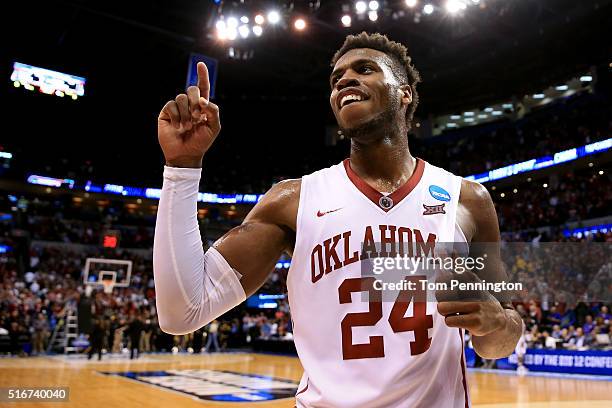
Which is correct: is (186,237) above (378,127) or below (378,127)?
below

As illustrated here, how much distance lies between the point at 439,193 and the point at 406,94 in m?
0.54

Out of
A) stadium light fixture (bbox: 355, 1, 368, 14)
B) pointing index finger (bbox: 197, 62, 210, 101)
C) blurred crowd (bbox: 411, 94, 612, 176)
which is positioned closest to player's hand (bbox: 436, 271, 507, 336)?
pointing index finger (bbox: 197, 62, 210, 101)

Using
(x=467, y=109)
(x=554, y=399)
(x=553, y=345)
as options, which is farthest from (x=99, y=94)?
(x=554, y=399)

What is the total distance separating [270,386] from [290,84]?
20061 millimetres

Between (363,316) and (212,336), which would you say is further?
(212,336)

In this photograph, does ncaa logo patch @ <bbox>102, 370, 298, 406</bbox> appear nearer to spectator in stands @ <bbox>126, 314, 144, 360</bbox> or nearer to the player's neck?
spectator in stands @ <bbox>126, 314, 144, 360</bbox>

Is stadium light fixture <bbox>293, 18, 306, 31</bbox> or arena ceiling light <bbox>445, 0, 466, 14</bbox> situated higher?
stadium light fixture <bbox>293, 18, 306, 31</bbox>

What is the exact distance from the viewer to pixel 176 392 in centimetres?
908

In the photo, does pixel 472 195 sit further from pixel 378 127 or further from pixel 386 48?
pixel 386 48

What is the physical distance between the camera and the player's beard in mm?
2162

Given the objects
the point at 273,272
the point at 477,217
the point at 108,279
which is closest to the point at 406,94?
the point at 477,217

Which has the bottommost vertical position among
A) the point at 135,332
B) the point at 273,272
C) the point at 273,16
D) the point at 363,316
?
the point at 135,332

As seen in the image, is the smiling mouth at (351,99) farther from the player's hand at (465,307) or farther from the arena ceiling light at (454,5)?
the arena ceiling light at (454,5)

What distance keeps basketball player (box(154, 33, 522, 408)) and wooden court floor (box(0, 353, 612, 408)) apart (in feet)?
20.8
